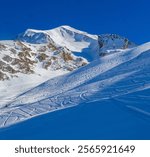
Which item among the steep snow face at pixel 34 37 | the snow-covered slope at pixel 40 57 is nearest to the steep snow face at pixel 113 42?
the snow-covered slope at pixel 40 57

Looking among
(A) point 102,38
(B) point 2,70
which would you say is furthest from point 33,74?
(A) point 102,38

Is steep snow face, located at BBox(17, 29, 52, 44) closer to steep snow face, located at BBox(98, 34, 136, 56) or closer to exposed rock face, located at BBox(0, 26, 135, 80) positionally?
exposed rock face, located at BBox(0, 26, 135, 80)

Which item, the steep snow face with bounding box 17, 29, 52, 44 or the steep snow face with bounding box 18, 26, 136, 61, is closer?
the steep snow face with bounding box 18, 26, 136, 61

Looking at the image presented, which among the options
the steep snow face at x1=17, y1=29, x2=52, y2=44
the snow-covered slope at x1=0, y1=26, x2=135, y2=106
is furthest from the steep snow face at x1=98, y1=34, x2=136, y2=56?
the steep snow face at x1=17, y1=29, x2=52, y2=44

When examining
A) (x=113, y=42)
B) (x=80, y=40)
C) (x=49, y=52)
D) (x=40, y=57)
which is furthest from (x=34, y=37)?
(x=40, y=57)

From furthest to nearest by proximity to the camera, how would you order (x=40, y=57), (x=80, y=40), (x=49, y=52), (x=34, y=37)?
(x=80, y=40), (x=34, y=37), (x=49, y=52), (x=40, y=57)

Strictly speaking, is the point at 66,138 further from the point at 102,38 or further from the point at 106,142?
the point at 102,38

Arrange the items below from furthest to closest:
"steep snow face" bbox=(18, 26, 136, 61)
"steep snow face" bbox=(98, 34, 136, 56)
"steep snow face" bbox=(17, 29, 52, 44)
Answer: "steep snow face" bbox=(17, 29, 52, 44)
"steep snow face" bbox=(98, 34, 136, 56)
"steep snow face" bbox=(18, 26, 136, 61)

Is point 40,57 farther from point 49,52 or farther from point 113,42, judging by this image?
point 113,42

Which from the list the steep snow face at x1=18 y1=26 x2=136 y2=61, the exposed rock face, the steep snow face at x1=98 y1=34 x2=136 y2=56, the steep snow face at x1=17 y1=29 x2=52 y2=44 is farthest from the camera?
the steep snow face at x1=17 y1=29 x2=52 y2=44

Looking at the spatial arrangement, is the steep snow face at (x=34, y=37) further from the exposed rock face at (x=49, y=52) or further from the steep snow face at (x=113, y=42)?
the steep snow face at (x=113, y=42)

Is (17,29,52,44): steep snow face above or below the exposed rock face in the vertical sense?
above
